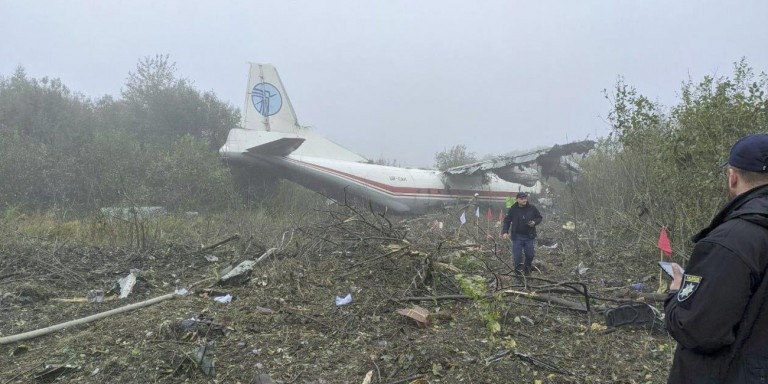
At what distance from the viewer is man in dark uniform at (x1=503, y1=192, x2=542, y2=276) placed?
25.5ft

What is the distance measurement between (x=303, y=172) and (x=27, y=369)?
484 inches

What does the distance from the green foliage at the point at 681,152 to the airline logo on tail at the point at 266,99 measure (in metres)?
12.0

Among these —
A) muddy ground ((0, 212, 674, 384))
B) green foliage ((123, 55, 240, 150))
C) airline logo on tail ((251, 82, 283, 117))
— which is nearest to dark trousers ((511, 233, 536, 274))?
muddy ground ((0, 212, 674, 384))

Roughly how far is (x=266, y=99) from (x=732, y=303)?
→ 674 inches

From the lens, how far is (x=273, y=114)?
17.5 meters

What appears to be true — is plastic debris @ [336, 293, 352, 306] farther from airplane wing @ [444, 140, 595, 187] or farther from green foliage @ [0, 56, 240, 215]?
airplane wing @ [444, 140, 595, 187]

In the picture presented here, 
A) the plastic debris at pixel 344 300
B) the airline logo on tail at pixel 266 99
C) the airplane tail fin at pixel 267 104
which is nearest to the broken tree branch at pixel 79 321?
the plastic debris at pixel 344 300

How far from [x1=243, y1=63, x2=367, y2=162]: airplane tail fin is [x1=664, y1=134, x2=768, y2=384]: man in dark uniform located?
620 inches

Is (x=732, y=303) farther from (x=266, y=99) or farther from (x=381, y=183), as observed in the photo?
(x=266, y=99)

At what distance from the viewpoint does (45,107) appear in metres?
21.2

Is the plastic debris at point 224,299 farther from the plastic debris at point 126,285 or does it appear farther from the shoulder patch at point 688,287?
the shoulder patch at point 688,287

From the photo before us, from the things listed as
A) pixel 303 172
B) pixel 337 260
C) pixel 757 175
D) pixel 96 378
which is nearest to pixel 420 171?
pixel 303 172

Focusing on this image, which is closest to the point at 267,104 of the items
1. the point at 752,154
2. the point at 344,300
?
the point at 344,300

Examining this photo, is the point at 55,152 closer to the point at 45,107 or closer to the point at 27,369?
the point at 45,107
